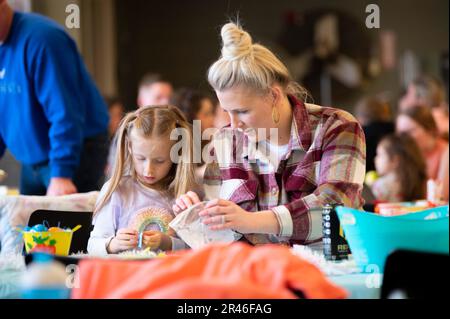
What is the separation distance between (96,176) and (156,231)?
101 centimetres

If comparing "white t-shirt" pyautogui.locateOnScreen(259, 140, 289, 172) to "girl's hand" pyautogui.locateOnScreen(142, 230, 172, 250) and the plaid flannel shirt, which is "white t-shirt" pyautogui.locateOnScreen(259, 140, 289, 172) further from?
"girl's hand" pyautogui.locateOnScreen(142, 230, 172, 250)

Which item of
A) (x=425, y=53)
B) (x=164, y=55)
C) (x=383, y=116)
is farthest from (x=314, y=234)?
(x=425, y=53)

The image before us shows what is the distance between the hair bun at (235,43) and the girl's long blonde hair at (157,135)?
234mm

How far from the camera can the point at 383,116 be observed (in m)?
4.25

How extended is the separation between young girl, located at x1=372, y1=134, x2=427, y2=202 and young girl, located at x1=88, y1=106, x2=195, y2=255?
1687mm

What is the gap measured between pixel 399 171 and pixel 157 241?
1936 millimetres

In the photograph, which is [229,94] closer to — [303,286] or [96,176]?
[303,286]

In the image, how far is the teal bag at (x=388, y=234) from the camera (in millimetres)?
1318

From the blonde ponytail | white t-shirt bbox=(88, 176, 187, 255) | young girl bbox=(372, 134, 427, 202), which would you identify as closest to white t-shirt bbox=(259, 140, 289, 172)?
the blonde ponytail

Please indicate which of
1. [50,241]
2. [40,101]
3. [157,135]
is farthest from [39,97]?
[50,241]

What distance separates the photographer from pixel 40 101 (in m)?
2.51

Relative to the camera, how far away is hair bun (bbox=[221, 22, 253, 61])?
1.75 metres
